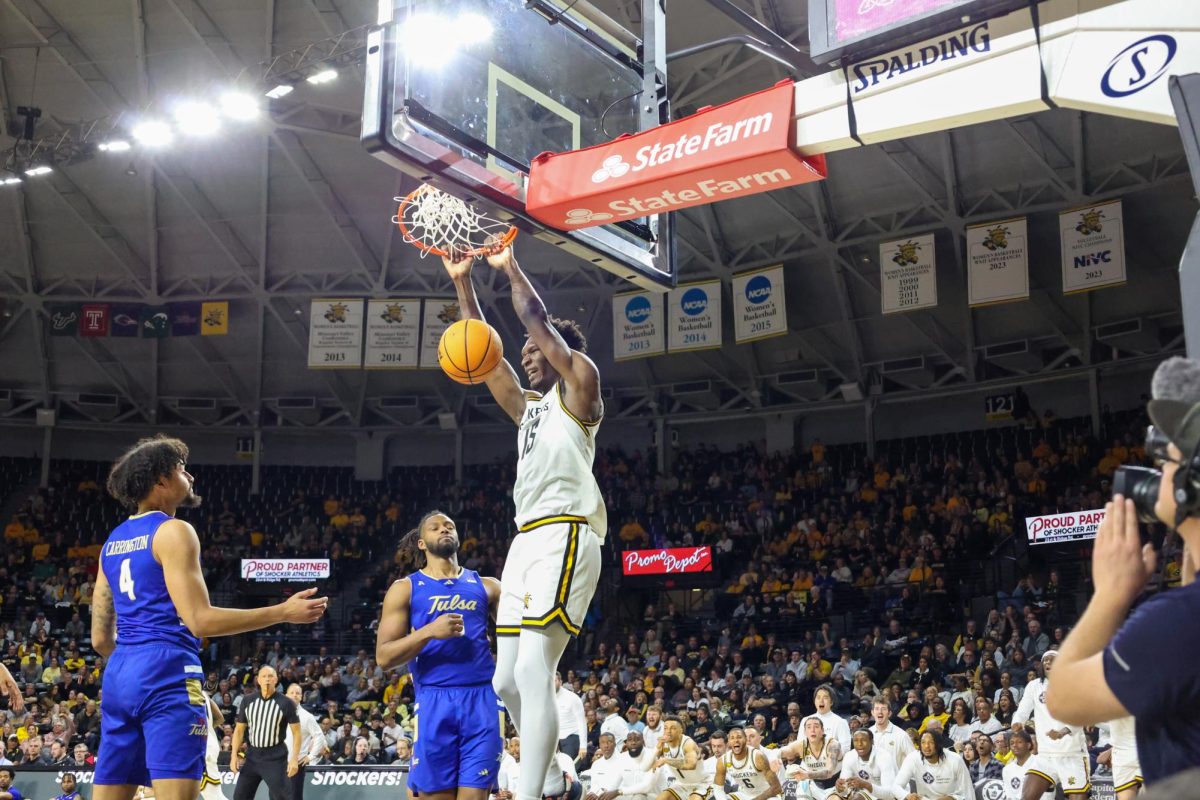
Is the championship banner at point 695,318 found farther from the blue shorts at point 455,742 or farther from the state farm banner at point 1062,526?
the blue shorts at point 455,742

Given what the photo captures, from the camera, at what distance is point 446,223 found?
657 cm

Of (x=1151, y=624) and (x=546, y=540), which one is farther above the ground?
(x=546, y=540)

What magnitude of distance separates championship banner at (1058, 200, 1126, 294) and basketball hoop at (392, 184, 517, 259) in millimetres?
15488

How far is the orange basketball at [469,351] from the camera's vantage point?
234 inches

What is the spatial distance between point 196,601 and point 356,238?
67.0 ft

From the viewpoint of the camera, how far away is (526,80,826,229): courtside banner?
5.20 m

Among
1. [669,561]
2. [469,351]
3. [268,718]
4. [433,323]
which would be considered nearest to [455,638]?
[469,351]

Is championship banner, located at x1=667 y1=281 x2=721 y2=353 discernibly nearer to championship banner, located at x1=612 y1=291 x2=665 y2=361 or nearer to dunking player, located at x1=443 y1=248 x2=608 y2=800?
championship banner, located at x1=612 y1=291 x2=665 y2=361

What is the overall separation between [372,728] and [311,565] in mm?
8415

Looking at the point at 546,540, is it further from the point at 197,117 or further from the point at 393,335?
the point at 393,335

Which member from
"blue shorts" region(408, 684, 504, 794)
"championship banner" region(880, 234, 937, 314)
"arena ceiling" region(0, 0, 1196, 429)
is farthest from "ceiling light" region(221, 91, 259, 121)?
"blue shorts" region(408, 684, 504, 794)

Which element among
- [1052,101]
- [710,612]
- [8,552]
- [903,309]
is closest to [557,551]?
[1052,101]

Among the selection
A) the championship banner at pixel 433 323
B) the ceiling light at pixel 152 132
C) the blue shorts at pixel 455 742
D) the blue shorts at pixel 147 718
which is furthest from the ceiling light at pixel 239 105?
the blue shorts at pixel 147 718

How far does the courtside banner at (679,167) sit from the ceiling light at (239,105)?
1431 cm
